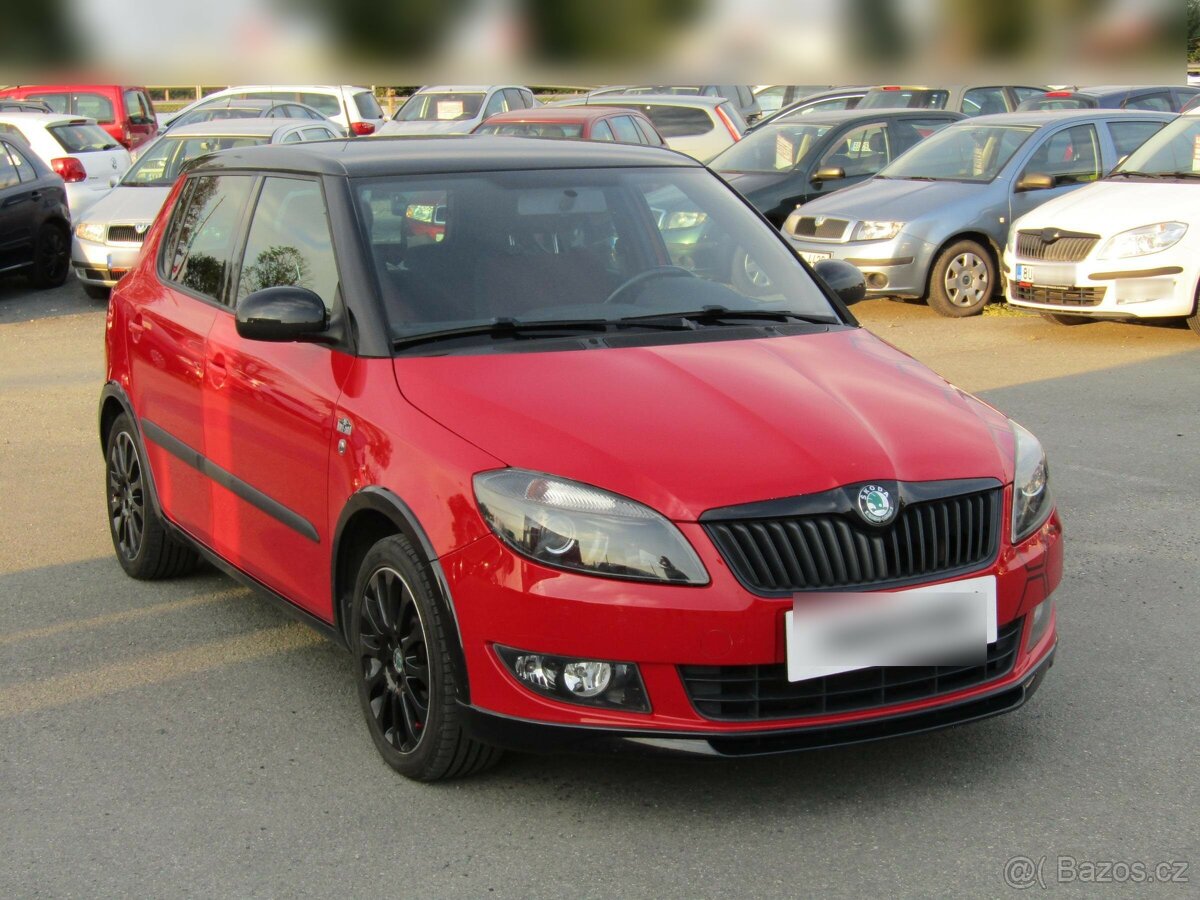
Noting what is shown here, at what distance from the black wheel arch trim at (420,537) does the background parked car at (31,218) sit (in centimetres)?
1158

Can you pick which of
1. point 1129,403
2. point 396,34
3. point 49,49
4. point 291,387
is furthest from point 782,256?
point 1129,403

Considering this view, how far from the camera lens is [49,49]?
2977mm

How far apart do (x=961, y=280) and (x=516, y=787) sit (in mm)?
9602

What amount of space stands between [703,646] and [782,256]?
208 cm

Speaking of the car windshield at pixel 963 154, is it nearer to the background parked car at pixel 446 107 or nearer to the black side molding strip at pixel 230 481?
the black side molding strip at pixel 230 481

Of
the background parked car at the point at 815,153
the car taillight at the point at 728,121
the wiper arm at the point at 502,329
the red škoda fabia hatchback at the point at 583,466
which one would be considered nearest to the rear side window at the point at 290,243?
the red škoda fabia hatchback at the point at 583,466

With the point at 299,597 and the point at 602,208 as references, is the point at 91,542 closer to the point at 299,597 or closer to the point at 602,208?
the point at 299,597

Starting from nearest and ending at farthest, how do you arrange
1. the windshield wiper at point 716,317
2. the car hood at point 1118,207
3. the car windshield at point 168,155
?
the windshield wiper at point 716,317 → the car hood at point 1118,207 → the car windshield at point 168,155

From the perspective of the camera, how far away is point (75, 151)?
62.8 ft

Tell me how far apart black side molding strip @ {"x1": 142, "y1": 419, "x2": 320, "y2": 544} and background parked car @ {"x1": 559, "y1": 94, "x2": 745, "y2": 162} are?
1517cm

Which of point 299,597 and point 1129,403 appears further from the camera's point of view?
point 1129,403

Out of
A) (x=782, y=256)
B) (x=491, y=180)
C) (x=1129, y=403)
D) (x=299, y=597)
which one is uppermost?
(x=491, y=180)

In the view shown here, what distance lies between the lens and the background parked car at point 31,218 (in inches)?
583

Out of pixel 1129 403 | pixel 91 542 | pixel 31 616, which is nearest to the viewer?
pixel 31 616
